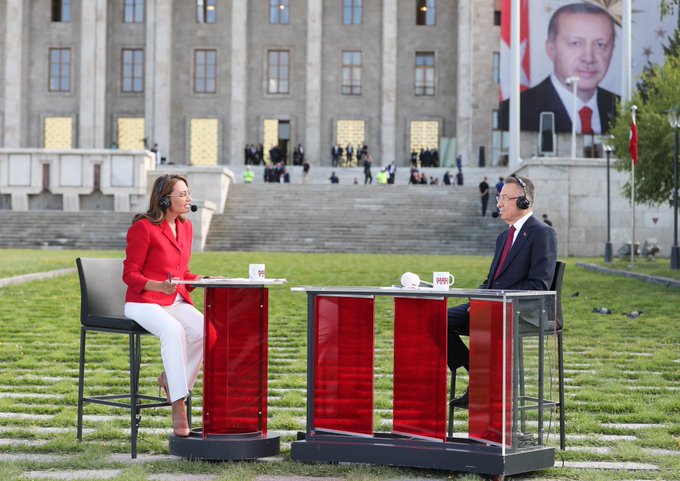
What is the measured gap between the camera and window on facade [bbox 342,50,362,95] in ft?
221

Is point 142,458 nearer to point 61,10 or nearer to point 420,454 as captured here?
point 420,454

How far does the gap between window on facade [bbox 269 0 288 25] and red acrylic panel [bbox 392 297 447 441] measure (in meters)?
62.8

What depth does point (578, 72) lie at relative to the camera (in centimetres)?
5625

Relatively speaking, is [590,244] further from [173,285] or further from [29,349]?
[173,285]

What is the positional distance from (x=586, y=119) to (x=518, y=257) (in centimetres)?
5185

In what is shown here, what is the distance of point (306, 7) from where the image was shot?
6738 centimetres

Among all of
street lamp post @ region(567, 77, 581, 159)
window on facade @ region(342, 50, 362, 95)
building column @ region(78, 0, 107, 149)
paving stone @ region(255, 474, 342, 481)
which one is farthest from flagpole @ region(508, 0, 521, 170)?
paving stone @ region(255, 474, 342, 481)

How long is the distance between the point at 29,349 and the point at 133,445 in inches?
210

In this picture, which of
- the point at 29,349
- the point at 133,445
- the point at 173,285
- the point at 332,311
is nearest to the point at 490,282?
the point at 332,311

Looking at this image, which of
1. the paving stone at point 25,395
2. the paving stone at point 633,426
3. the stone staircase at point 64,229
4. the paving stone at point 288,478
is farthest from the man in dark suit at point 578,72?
the paving stone at point 288,478

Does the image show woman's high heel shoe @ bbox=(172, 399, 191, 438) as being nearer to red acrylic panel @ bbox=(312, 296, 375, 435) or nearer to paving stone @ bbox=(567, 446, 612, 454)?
red acrylic panel @ bbox=(312, 296, 375, 435)

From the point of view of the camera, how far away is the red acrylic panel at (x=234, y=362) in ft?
20.3

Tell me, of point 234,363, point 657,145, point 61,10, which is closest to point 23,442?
point 234,363

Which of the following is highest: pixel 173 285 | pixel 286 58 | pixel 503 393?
pixel 286 58
